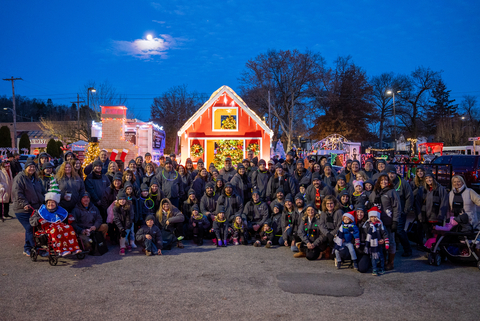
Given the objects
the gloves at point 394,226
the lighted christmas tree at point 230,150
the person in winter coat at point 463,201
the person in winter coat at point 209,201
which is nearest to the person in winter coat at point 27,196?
the person in winter coat at point 209,201

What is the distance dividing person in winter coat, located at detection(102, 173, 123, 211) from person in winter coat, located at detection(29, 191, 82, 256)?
1.36 metres

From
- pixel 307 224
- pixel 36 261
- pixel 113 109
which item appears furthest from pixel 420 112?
pixel 36 261

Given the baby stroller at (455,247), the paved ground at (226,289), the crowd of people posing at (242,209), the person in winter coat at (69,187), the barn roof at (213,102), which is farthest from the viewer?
the barn roof at (213,102)

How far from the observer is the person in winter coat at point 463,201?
6215 millimetres

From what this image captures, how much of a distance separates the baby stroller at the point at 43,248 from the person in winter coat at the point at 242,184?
4.03m

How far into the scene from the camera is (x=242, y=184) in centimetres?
896

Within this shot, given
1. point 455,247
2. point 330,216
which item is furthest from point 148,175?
point 455,247

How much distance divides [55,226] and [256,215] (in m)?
4.26

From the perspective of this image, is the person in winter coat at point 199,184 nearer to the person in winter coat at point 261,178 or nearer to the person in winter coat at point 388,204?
the person in winter coat at point 261,178

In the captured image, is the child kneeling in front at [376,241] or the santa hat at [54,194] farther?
the santa hat at [54,194]

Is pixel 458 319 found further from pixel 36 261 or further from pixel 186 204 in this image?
pixel 36 261

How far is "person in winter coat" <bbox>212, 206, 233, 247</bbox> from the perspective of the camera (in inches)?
300

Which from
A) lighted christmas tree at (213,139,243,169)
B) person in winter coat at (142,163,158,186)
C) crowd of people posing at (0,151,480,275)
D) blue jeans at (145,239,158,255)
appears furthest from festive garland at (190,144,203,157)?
blue jeans at (145,239,158,255)

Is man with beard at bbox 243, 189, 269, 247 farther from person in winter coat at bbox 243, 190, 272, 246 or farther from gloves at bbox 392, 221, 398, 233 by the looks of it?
gloves at bbox 392, 221, 398, 233
